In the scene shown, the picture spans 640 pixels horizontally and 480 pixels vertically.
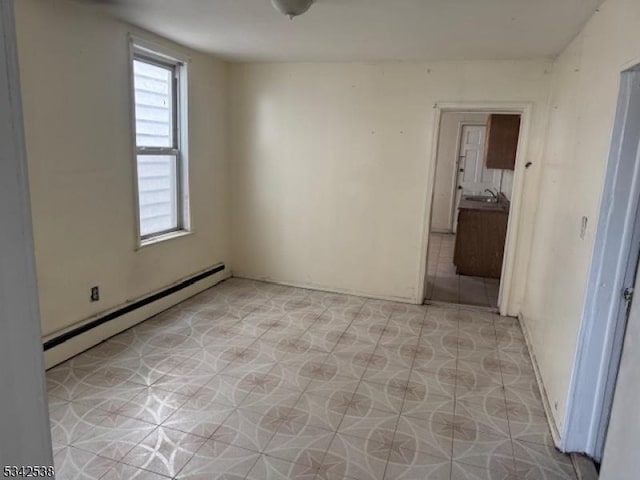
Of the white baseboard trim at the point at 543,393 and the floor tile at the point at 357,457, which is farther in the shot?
the white baseboard trim at the point at 543,393

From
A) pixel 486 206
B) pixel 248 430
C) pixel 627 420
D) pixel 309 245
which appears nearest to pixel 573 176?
pixel 627 420

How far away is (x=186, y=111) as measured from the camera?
388 centimetres

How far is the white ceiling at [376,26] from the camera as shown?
2514 millimetres

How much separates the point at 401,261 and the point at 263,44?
2.33 metres

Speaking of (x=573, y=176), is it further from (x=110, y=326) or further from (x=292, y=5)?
(x=110, y=326)

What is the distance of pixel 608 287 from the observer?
1971 mm

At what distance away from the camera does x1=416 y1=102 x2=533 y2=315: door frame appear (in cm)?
380

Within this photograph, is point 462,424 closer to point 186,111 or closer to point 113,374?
point 113,374

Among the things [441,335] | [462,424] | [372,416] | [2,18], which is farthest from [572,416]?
[2,18]

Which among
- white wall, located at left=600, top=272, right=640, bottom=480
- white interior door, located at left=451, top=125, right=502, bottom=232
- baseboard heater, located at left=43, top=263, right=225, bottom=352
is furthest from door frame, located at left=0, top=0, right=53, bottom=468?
white interior door, located at left=451, top=125, right=502, bottom=232

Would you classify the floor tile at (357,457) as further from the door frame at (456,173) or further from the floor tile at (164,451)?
the door frame at (456,173)

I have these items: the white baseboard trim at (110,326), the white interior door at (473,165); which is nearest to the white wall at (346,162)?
the white baseboard trim at (110,326)

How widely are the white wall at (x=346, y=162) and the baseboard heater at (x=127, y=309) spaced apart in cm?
62

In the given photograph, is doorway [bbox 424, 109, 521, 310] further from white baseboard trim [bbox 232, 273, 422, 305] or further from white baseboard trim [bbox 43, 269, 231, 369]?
white baseboard trim [bbox 43, 269, 231, 369]
